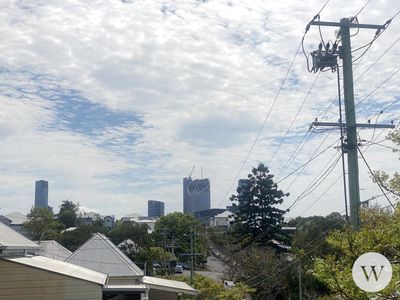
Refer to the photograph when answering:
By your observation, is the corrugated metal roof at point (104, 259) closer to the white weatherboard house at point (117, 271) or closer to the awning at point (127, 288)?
the white weatherboard house at point (117, 271)

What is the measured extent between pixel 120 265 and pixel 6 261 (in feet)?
A: 32.2

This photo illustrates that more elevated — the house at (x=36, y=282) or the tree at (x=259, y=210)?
the tree at (x=259, y=210)

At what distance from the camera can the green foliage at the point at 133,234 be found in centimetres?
6794

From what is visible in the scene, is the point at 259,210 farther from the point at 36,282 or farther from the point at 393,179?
the point at 393,179

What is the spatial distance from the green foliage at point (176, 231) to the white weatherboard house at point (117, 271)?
40665mm

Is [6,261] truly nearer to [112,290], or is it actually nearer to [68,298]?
[68,298]

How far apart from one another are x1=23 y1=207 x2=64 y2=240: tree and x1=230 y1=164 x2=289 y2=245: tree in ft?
102

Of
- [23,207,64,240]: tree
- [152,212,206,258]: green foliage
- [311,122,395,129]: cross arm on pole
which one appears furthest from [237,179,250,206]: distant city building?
[311,122,395,129]: cross arm on pole

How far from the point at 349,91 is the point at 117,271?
15.1 metres

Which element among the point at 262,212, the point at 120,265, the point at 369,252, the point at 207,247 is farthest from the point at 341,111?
the point at 207,247

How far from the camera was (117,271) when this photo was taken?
24.2 m

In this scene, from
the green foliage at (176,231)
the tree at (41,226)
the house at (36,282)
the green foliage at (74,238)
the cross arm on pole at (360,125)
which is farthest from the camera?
the green foliage at (74,238)

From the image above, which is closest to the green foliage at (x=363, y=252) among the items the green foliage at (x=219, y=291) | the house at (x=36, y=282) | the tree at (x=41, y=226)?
the house at (x=36, y=282)

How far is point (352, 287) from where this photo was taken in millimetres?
8359
